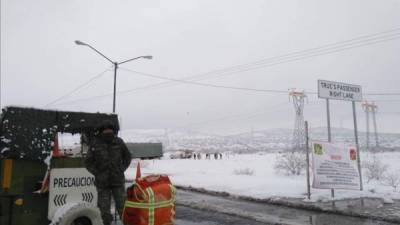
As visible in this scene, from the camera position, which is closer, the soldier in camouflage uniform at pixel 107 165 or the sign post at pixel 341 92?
the soldier in camouflage uniform at pixel 107 165

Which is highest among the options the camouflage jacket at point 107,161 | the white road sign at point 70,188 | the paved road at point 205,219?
the camouflage jacket at point 107,161

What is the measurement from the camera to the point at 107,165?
630cm

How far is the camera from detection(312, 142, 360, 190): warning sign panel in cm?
1162

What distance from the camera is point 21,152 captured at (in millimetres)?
5445

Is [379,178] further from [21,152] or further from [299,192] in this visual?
[21,152]

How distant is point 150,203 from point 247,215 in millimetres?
4116

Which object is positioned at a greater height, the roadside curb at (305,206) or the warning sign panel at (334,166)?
the warning sign panel at (334,166)

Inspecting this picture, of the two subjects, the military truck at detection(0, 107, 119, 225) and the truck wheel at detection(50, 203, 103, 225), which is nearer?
the military truck at detection(0, 107, 119, 225)

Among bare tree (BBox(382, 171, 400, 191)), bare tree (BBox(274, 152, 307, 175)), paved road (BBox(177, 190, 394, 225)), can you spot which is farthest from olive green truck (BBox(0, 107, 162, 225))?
bare tree (BBox(274, 152, 307, 175))

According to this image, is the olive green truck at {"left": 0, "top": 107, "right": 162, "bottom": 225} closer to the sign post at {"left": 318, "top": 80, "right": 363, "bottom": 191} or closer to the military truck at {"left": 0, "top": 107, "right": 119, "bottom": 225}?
the military truck at {"left": 0, "top": 107, "right": 119, "bottom": 225}

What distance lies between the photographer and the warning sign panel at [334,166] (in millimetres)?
11617

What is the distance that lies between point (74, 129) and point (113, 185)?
0.95 m

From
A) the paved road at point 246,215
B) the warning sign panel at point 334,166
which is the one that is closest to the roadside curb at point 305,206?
the paved road at point 246,215

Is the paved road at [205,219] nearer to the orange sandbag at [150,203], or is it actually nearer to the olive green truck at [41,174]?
the orange sandbag at [150,203]
